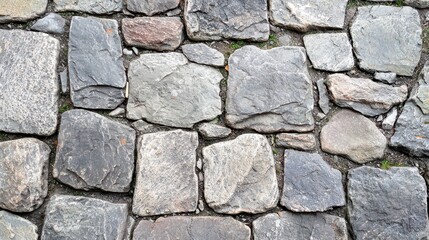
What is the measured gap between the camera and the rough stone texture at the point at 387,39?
5.35ft

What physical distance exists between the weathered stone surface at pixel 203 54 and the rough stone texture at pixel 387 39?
1.61 ft

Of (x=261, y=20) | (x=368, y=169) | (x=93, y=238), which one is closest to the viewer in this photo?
(x=93, y=238)

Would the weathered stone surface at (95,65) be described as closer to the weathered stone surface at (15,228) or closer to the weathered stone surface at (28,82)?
the weathered stone surface at (28,82)

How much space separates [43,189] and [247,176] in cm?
64

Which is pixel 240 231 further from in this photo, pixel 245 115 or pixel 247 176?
pixel 245 115

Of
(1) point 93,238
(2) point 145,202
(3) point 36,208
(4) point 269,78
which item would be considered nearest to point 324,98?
(4) point 269,78

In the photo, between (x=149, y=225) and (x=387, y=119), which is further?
(x=387, y=119)

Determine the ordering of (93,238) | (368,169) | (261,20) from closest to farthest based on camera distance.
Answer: (93,238), (368,169), (261,20)

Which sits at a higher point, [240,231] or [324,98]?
[324,98]

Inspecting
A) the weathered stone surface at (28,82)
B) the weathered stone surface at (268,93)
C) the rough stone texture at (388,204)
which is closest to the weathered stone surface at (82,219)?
the weathered stone surface at (28,82)

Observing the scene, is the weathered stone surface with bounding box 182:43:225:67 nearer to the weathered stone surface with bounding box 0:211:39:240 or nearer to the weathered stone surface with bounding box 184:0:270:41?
the weathered stone surface with bounding box 184:0:270:41

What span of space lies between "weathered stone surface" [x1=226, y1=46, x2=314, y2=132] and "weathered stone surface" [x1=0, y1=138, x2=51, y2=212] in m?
0.62

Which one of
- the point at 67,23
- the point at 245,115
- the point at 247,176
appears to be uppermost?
the point at 67,23

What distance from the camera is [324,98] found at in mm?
1590
